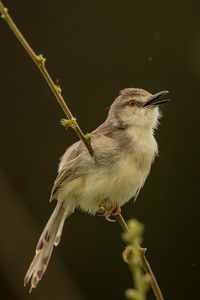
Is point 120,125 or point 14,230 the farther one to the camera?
point 14,230

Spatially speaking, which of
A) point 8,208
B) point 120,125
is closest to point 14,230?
point 8,208

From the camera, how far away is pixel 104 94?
625 cm

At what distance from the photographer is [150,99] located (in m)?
3.94

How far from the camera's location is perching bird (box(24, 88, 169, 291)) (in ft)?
11.6

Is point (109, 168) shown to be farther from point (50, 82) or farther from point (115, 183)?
point (50, 82)

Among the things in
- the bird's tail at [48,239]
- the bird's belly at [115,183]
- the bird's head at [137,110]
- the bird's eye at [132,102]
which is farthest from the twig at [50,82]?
the bird's eye at [132,102]

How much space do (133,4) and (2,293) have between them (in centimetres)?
376

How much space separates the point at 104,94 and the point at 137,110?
7.71ft

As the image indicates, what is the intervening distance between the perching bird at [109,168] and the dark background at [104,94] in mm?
2176

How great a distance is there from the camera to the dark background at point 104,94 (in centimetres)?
602

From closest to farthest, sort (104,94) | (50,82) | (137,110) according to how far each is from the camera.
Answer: (50,82)
(137,110)
(104,94)

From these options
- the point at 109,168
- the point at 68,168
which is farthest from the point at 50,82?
the point at 68,168

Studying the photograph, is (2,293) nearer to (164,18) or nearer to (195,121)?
(195,121)

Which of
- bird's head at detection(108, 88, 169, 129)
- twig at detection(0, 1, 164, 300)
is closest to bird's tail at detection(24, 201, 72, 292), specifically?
bird's head at detection(108, 88, 169, 129)
